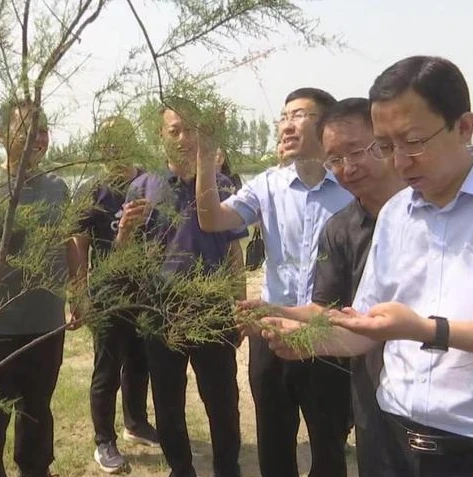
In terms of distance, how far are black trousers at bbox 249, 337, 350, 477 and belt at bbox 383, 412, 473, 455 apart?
90 cm

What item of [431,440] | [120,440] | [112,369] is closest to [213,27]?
[431,440]

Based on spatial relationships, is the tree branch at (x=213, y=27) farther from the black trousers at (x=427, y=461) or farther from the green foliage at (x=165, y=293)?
the black trousers at (x=427, y=461)

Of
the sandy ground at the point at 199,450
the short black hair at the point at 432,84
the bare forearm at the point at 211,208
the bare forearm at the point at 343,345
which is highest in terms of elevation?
the short black hair at the point at 432,84

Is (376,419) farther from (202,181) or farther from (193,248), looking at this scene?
(193,248)

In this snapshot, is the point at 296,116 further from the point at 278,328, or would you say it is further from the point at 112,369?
the point at 112,369

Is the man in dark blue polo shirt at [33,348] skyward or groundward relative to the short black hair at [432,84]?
groundward

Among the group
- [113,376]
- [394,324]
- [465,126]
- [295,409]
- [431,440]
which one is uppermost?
[465,126]

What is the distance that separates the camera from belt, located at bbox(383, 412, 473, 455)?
1.70 metres

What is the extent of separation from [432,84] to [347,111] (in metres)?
0.67

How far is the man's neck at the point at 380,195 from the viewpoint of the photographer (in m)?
2.28

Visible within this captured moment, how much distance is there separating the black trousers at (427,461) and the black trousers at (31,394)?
160 cm

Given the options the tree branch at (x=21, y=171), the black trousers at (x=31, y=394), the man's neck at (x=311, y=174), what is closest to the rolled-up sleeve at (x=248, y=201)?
the man's neck at (x=311, y=174)

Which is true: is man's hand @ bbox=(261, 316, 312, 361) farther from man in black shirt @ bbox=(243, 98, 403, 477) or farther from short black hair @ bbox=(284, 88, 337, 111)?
short black hair @ bbox=(284, 88, 337, 111)

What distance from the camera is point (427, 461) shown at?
1.75 metres
